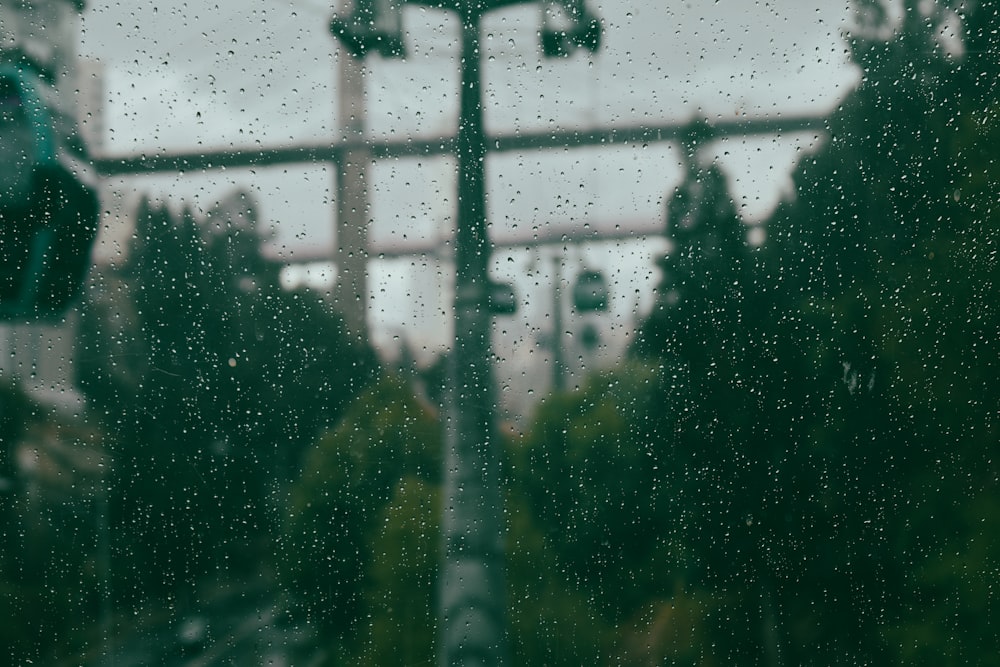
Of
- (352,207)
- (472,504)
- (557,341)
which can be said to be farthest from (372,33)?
(472,504)

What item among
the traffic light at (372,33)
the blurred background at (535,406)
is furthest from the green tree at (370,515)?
the traffic light at (372,33)

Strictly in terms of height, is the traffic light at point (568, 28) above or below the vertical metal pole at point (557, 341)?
above

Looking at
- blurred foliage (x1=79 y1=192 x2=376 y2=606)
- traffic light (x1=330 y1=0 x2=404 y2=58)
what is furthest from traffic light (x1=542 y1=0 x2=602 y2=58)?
blurred foliage (x1=79 y1=192 x2=376 y2=606)

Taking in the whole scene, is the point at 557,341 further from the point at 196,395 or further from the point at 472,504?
the point at 196,395

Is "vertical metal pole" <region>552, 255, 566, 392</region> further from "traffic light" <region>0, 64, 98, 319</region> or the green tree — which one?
"traffic light" <region>0, 64, 98, 319</region>

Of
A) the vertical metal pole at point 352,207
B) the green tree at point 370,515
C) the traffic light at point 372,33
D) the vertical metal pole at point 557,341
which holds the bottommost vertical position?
the green tree at point 370,515

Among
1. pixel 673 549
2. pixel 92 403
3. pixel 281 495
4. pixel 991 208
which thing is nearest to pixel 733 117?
pixel 991 208

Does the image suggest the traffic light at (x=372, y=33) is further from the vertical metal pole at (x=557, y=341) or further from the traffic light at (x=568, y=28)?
the vertical metal pole at (x=557, y=341)
